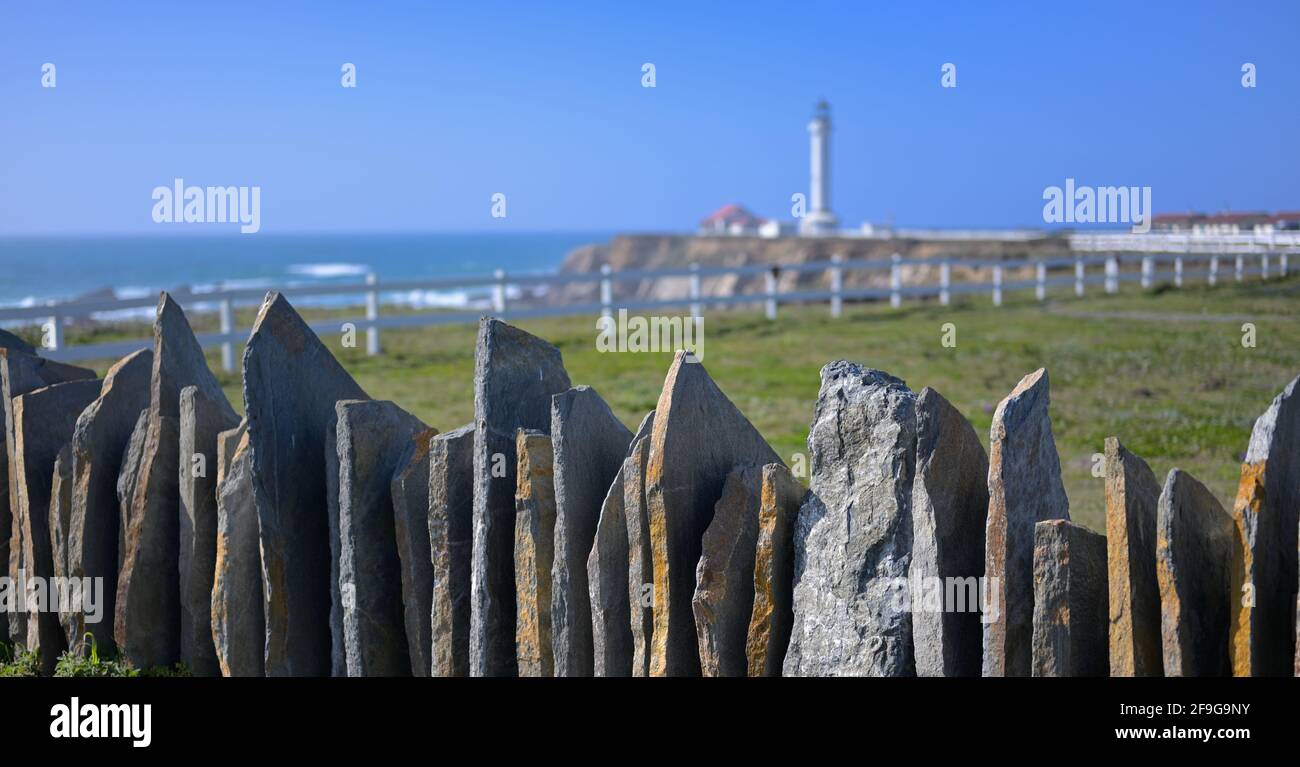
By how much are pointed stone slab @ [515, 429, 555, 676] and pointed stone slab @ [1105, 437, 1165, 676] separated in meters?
1.54

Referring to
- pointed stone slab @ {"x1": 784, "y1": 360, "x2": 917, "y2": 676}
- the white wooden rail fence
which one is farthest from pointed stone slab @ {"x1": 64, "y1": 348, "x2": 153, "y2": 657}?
the white wooden rail fence

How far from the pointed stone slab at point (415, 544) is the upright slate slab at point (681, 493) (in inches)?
32.6

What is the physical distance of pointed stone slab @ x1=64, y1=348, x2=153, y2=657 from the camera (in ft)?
14.5

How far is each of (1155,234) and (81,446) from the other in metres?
16.8

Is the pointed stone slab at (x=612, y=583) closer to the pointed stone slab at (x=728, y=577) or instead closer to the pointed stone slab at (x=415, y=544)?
the pointed stone slab at (x=728, y=577)

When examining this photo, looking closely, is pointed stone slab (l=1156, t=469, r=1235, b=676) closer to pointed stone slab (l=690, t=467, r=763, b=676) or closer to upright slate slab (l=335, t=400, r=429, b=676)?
pointed stone slab (l=690, t=467, r=763, b=676)

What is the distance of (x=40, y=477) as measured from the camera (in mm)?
4672

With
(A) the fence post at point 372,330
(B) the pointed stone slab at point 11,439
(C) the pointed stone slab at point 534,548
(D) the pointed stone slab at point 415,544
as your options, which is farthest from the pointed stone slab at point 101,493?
(A) the fence post at point 372,330

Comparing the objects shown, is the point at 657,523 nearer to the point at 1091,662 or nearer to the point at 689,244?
the point at 1091,662

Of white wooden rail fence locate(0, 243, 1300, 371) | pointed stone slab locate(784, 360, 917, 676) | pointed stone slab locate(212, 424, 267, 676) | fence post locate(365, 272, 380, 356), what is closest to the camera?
pointed stone slab locate(784, 360, 917, 676)

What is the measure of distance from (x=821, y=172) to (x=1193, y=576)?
199ft

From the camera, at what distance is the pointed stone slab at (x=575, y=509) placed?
345cm
